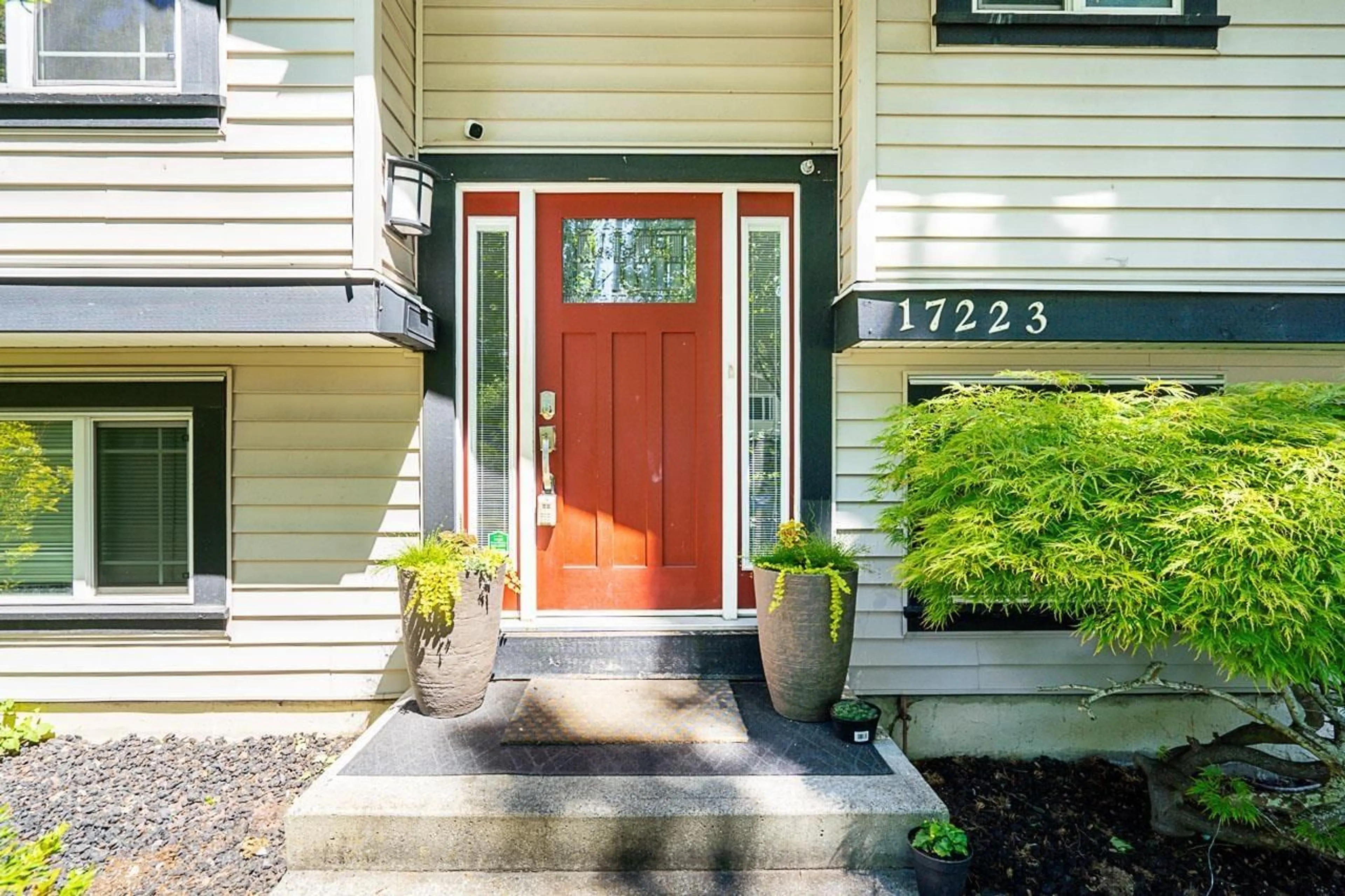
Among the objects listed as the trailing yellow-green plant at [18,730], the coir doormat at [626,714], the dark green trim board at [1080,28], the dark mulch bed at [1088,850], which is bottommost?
the dark mulch bed at [1088,850]

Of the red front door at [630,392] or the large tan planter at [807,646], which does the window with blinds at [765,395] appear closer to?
the red front door at [630,392]

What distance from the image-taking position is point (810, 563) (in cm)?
281

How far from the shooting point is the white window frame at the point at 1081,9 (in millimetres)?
2998

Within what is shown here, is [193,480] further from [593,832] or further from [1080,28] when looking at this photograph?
[1080,28]

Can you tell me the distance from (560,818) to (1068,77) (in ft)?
11.5

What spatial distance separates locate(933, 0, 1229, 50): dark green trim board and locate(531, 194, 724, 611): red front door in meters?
1.24

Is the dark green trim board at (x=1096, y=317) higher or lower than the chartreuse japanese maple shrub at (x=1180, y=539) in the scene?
higher

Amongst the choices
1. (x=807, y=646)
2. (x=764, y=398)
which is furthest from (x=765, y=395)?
(x=807, y=646)

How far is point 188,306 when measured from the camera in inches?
102

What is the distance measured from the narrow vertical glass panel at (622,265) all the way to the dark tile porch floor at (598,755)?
74.3 inches

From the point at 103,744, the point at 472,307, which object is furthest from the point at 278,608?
the point at 472,307

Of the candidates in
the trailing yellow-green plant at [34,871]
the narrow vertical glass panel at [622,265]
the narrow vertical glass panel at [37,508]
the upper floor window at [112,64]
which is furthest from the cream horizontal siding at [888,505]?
the narrow vertical glass panel at [37,508]

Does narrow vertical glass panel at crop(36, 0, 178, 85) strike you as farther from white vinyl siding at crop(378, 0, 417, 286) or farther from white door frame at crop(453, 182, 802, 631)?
white door frame at crop(453, 182, 802, 631)

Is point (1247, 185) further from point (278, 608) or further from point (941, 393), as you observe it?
point (278, 608)
